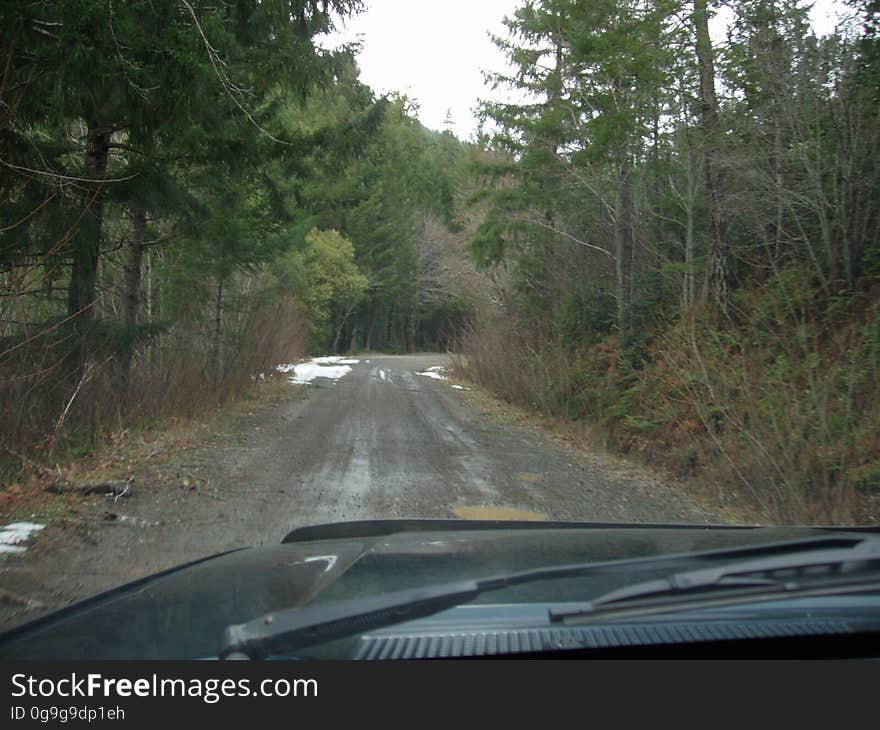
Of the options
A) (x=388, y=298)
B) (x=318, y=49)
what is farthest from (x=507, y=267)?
(x=388, y=298)

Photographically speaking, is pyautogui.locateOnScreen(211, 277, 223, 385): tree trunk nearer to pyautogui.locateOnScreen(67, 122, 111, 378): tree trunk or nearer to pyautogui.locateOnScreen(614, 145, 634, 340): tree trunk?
pyautogui.locateOnScreen(67, 122, 111, 378): tree trunk

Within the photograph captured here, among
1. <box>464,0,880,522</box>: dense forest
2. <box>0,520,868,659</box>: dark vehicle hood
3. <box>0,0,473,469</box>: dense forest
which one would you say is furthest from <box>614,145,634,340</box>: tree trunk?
<box>0,520,868,659</box>: dark vehicle hood

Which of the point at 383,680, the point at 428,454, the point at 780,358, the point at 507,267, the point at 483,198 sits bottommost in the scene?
the point at 428,454

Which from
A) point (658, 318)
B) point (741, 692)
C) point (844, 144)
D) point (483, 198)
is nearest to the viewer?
point (741, 692)

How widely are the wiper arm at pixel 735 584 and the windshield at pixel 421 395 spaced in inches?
8.4

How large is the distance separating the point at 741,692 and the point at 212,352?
17.2m

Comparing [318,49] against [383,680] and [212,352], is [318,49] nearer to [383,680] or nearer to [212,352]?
[212,352]

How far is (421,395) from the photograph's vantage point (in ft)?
73.7

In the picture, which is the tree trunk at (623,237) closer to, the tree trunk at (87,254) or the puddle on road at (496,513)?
the puddle on road at (496,513)

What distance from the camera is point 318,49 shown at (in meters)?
12.7

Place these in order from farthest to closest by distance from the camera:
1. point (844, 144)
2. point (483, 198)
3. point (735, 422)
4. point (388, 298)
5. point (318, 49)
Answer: point (388, 298)
point (483, 198)
point (318, 49)
point (844, 144)
point (735, 422)

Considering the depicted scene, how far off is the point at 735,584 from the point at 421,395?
65.2 ft

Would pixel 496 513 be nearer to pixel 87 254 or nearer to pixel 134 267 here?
pixel 87 254

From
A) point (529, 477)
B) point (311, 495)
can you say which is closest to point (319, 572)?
point (311, 495)
